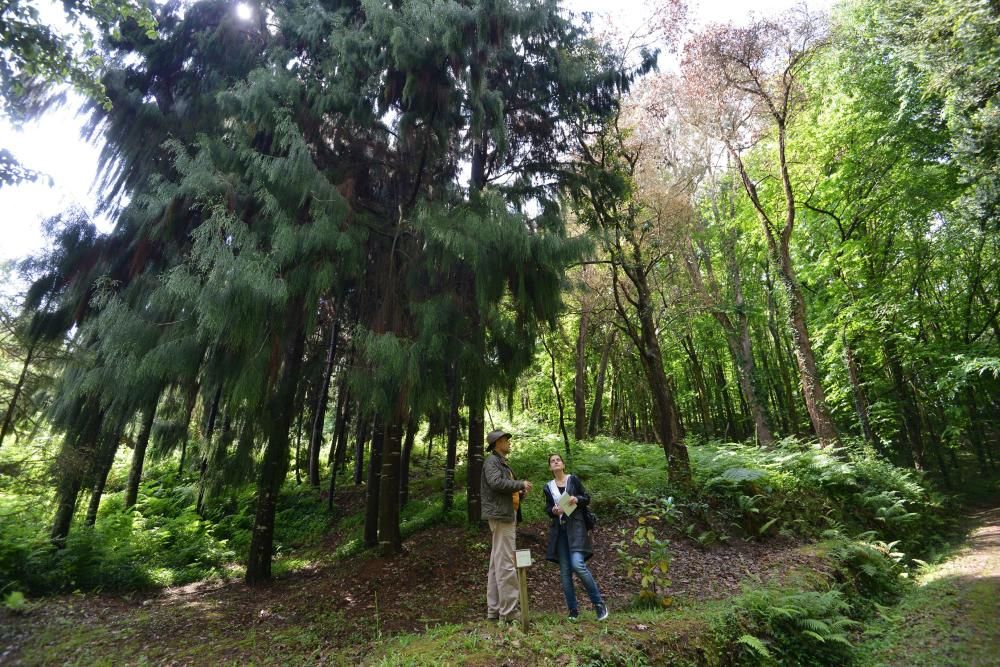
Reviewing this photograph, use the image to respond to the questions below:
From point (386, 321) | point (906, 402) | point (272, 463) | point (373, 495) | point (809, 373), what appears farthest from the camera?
point (906, 402)

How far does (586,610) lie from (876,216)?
14433 mm

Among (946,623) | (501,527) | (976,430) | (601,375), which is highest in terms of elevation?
(601,375)

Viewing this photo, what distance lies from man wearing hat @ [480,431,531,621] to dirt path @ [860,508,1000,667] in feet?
11.2

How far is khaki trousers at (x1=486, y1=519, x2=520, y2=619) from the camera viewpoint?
164 inches

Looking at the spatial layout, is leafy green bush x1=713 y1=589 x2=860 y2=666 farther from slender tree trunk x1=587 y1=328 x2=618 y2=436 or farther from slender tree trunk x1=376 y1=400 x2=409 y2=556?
slender tree trunk x1=587 y1=328 x2=618 y2=436

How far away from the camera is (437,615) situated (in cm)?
495

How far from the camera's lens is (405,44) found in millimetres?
5262

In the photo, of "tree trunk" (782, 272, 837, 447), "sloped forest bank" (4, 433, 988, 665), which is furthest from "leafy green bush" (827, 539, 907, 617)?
"tree trunk" (782, 272, 837, 447)

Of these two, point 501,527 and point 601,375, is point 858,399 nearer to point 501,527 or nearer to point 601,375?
point 601,375

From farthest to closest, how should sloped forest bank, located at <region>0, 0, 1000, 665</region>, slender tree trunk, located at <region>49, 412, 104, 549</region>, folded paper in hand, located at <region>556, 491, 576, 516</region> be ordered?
slender tree trunk, located at <region>49, 412, 104, 549</region>, sloped forest bank, located at <region>0, 0, 1000, 665</region>, folded paper in hand, located at <region>556, 491, 576, 516</region>

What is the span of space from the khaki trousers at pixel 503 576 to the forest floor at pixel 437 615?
0.23 meters

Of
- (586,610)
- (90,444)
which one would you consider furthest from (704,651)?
(90,444)

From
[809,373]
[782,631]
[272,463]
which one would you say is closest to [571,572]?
[782,631]

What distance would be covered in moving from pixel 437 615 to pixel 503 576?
50.7 inches
